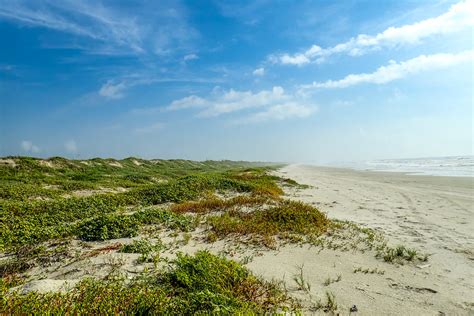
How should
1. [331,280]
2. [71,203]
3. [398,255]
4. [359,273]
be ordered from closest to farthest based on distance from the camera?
[331,280] → [359,273] → [398,255] → [71,203]

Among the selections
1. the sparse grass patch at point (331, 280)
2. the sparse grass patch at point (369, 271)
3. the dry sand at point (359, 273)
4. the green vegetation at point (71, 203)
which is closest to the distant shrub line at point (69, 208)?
the green vegetation at point (71, 203)

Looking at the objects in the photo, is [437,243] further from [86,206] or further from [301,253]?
[86,206]

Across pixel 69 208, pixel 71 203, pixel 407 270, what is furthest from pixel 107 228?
pixel 407 270

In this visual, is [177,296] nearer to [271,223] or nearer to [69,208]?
[271,223]

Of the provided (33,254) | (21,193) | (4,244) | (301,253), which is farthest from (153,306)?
(21,193)

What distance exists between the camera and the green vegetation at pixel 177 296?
4074mm

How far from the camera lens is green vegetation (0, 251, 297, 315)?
4074 millimetres

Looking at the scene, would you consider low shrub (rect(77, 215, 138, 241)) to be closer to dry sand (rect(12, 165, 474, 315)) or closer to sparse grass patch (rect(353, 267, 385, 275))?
dry sand (rect(12, 165, 474, 315))

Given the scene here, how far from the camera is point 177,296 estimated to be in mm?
4730

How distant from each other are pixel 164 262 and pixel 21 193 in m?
→ 14.7

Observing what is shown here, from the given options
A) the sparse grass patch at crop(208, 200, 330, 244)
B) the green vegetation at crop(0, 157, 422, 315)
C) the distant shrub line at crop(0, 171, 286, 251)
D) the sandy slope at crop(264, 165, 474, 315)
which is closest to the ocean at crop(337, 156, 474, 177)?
the sandy slope at crop(264, 165, 474, 315)

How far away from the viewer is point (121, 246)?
25.1 feet

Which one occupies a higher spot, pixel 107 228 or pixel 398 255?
pixel 107 228

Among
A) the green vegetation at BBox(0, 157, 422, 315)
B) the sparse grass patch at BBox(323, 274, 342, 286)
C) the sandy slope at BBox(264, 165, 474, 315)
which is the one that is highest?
the green vegetation at BBox(0, 157, 422, 315)
